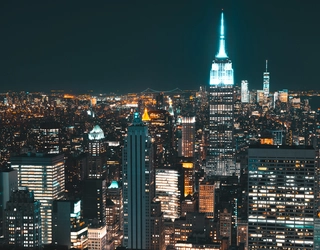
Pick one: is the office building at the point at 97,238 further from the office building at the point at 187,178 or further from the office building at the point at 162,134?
the office building at the point at 187,178

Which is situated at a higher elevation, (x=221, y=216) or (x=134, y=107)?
(x=134, y=107)

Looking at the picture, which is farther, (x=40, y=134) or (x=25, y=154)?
(x=40, y=134)

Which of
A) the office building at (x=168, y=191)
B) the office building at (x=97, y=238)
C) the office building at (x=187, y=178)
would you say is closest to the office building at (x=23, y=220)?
the office building at (x=97, y=238)

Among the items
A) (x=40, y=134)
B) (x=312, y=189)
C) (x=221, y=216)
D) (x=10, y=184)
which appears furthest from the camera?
(x=40, y=134)

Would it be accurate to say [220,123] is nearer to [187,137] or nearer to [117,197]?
[187,137]

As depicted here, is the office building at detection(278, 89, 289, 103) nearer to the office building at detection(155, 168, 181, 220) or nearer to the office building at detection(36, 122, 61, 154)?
the office building at detection(155, 168, 181, 220)

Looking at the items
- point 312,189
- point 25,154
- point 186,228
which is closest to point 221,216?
point 186,228

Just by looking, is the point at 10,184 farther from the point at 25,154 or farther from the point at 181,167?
the point at 181,167

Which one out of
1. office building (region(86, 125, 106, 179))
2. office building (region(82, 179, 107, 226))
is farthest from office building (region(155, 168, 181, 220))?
office building (region(86, 125, 106, 179))
